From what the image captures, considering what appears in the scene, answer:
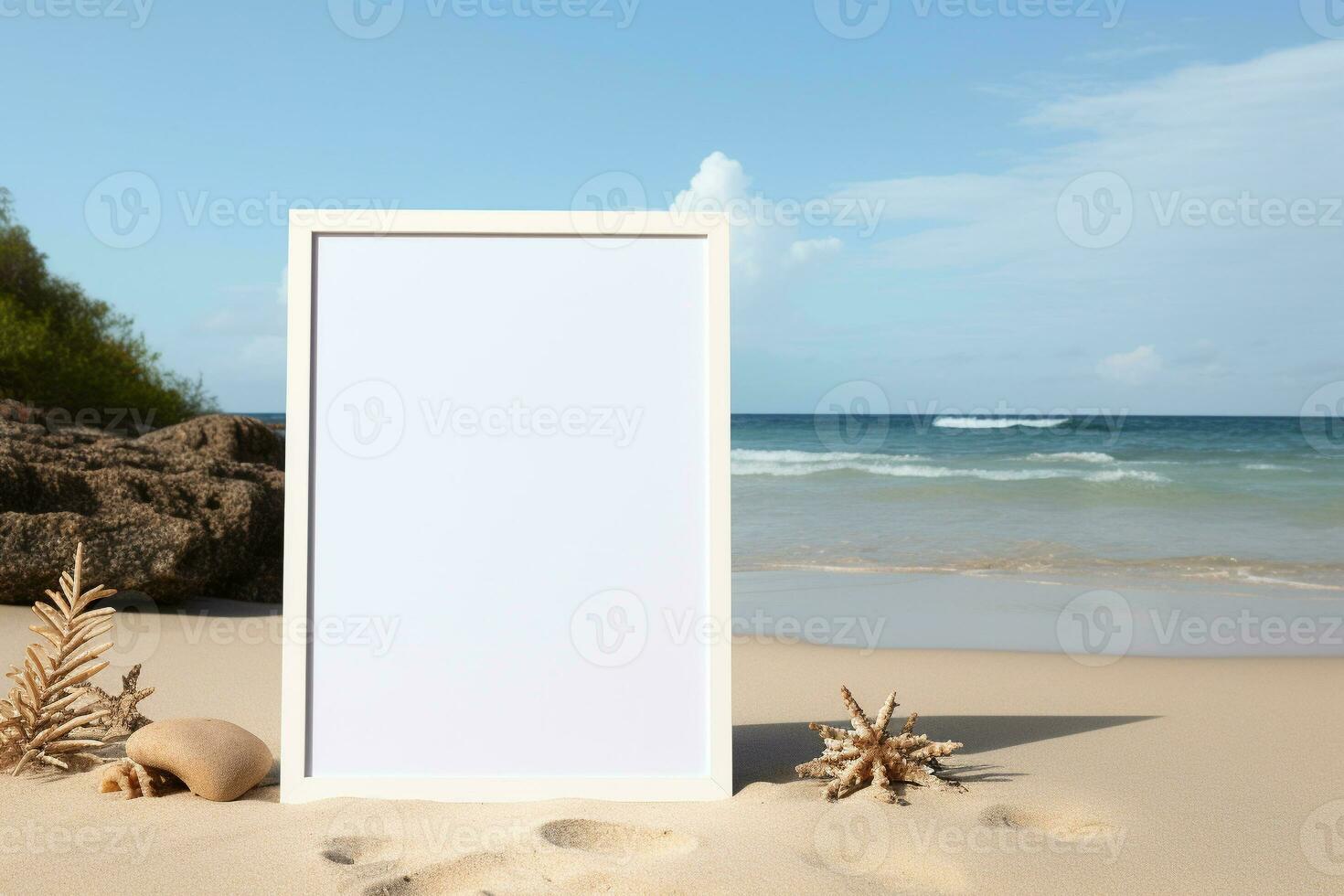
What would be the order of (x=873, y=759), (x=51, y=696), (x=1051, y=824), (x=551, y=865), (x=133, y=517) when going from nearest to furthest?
1. (x=551, y=865)
2. (x=1051, y=824)
3. (x=873, y=759)
4. (x=51, y=696)
5. (x=133, y=517)

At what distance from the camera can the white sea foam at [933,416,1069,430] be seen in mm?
34938

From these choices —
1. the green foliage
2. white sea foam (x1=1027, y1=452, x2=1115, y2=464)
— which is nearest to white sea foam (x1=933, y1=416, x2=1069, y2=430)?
white sea foam (x1=1027, y1=452, x2=1115, y2=464)

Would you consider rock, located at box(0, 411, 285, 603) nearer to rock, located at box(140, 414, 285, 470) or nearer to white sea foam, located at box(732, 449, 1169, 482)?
rock, located at box(140, 414, 285, 470)

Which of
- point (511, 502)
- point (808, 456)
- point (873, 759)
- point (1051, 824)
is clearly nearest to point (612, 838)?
point (873, 759)

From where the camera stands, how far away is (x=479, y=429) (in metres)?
3.45

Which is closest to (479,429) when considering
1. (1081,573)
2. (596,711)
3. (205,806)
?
(596,711)

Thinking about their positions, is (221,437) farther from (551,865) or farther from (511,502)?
(551,865)

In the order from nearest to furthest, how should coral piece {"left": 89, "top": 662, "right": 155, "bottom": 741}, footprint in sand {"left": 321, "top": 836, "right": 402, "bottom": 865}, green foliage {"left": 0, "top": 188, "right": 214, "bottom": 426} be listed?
footprint in sand {"left": 321, "top": 836, "right": 402, "bottom": 865} → coral piece {"left": 89, "top": 662, "right": 155, "bottom": 741} → green foliage {"left": 0, "top": 188, "right": 214, "bottom": 426}

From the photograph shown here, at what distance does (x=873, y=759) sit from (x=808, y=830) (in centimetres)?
49

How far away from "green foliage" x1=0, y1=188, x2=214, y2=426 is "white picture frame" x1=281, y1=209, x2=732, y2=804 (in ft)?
48.3

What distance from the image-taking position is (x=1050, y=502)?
57.8 ft

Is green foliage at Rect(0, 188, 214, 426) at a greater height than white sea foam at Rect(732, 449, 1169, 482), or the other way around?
green foliage at Rect(0, 188, 214, 426)

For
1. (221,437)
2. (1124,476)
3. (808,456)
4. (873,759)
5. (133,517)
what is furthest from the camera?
(808,456)

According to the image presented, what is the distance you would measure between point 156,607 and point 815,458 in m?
20.2
